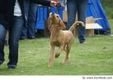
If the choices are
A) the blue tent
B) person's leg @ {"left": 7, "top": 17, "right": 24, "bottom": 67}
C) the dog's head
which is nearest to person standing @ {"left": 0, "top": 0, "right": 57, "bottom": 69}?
person's leg @ {"left": 7, "top": 17, "right": 24, "bottom": 67}

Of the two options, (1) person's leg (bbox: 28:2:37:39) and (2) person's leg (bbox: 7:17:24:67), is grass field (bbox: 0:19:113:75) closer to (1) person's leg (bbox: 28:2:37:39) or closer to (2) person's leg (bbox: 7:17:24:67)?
(2) person's leg (bbox: 7:17:24:67)

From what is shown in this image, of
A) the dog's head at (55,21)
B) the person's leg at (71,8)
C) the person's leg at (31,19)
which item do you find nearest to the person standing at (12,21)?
the dog's head at (55,21)

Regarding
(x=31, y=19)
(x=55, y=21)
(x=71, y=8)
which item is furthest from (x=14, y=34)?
(x=31, y=19)

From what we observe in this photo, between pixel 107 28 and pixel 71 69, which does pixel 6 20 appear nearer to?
pixel 71 69

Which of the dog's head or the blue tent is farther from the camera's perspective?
the blue tent

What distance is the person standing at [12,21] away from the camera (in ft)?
21.2

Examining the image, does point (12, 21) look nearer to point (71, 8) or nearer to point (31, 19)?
point (71, 8)

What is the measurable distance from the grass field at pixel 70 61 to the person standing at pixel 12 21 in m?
0.30

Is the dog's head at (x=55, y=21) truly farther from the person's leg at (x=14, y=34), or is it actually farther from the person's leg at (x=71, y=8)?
the person's leg at (x=71, y=8)

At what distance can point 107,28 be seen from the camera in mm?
13914

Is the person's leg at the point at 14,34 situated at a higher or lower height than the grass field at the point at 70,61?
higher

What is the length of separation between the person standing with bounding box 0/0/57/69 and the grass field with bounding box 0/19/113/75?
0.99 feet

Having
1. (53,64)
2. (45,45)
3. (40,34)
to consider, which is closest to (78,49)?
(45,45)

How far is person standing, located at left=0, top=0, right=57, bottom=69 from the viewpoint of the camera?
6457 mm
